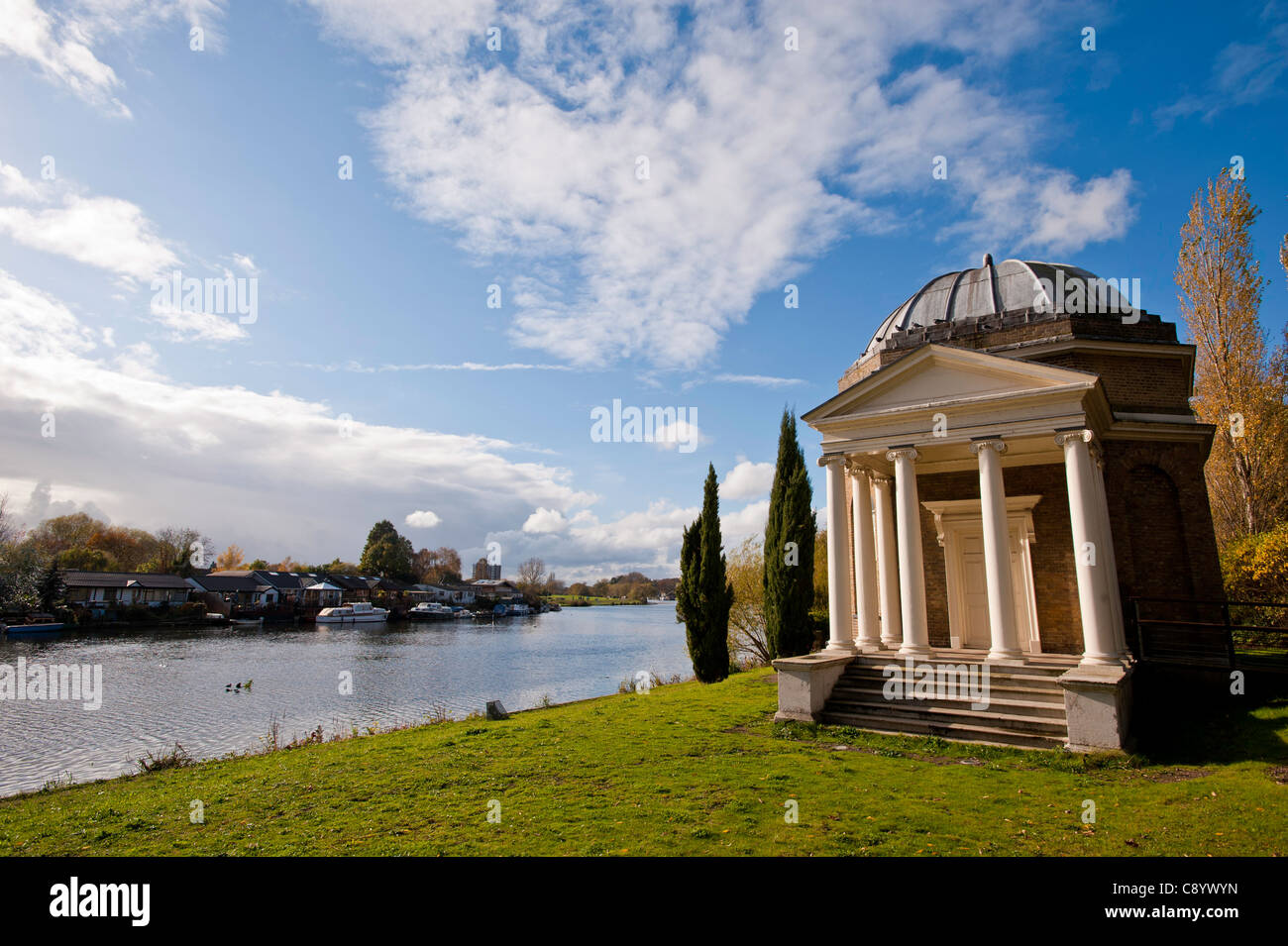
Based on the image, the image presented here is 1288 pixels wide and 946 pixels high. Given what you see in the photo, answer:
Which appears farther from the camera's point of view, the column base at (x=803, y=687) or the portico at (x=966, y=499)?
the column base at (x=803, y=687)

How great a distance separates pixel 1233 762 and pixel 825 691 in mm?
6259

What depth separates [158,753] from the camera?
52.6ft

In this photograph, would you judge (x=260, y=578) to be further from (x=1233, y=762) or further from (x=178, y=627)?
(x=1233, y=762)

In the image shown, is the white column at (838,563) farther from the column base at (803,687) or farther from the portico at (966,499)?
the column base at (803,687)

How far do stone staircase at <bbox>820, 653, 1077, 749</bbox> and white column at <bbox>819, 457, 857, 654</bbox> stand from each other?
1.01 meters

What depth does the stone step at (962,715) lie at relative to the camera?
1085 cm

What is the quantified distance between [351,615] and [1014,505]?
68269 mm

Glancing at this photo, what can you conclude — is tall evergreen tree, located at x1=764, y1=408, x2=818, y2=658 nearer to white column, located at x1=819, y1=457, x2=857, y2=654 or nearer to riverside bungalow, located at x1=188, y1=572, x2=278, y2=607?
white column, located at x1=819, y1=457, x2=857, y2=654

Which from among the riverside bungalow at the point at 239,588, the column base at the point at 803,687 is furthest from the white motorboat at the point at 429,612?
the column base at the point at 803,687

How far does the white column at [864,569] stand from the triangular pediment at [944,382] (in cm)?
181
